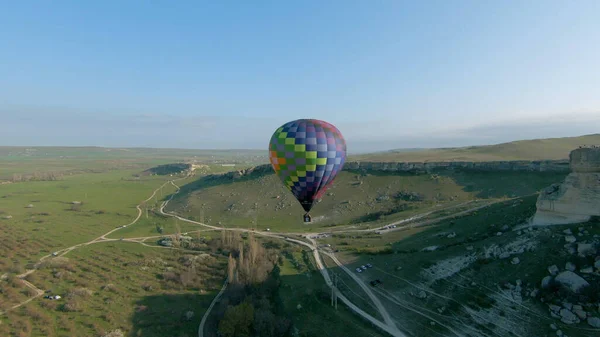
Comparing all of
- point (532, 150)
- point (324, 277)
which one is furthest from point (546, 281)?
point (532, 150)

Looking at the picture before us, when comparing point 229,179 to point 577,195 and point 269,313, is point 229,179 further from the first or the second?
point 577,195

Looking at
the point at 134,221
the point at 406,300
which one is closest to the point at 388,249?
the point at 406,300

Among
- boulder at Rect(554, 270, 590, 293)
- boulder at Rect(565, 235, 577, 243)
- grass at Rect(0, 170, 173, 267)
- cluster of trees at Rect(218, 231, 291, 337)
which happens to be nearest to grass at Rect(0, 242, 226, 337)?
cluster of trees at Rect(218, 231, 291, 337)

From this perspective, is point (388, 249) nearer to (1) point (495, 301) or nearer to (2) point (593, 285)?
(1) point (495, 301)

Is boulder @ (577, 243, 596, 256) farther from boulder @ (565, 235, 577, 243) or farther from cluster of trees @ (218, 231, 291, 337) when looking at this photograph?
cluster of trees @ (218, 231, 291, 337)

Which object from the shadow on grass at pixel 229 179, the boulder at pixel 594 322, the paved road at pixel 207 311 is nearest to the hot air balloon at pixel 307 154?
the paved road at pixel 207 311

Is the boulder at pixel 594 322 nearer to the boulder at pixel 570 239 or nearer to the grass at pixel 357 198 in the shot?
the boulder at pixel 570 239
